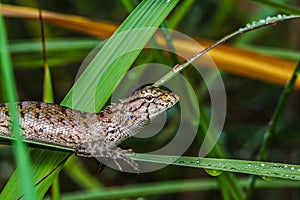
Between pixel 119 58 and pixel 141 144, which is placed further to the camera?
pixel 141 144

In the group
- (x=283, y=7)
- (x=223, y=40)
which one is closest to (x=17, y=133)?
(x=223, y=40)

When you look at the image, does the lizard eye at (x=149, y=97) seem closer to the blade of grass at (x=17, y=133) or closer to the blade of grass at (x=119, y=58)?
the blade of grass at (x=119, y=58)

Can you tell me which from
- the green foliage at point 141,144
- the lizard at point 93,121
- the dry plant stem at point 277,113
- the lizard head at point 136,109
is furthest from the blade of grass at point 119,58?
the dry plant stem at point 277,113

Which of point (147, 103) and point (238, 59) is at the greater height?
point (238, 59)

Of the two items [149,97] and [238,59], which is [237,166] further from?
[238,59]

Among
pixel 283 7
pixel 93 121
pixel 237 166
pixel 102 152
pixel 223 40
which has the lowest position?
pixel 237 166

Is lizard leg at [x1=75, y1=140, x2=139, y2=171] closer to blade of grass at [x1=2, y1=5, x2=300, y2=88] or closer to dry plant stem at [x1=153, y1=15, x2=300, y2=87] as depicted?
dry plant stem at [x1=153, y1=15, x2=300, y2=87]

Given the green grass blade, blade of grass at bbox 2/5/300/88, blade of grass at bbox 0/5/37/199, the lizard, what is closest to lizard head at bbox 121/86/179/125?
the lizard

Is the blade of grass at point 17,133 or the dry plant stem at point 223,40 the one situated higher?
the dry plant stem at point 223,40
